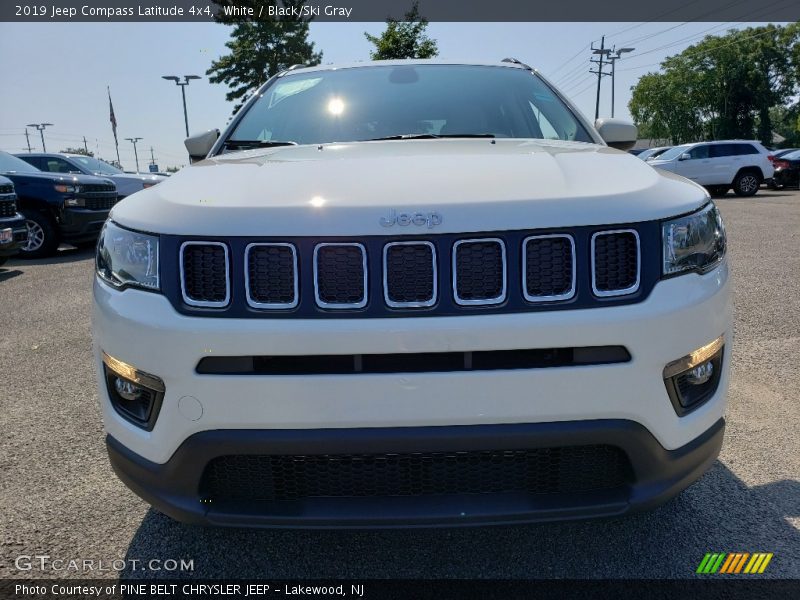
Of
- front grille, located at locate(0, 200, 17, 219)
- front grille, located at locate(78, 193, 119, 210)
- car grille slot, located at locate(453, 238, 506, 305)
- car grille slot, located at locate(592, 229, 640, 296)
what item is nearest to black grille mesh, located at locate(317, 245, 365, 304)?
car grille slot, located at locate(453, 238, 506, 305)

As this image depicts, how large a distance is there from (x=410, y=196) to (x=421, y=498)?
79cm

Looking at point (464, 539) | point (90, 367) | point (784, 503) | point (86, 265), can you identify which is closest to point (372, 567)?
point (464, 539)

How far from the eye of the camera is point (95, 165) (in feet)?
40.4

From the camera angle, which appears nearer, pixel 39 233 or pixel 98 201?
pixel 39 233

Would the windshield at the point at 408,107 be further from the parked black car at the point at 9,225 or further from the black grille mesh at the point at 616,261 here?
the parked black car at the point at 9,225

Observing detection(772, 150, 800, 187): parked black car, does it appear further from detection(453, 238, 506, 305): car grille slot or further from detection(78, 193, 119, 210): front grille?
detection(453, 238, 506, 305): car grille slot

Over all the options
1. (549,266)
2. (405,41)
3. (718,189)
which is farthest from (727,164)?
(549,266)

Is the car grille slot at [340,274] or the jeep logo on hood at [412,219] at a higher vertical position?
the jeep logo on hood at [412,219]

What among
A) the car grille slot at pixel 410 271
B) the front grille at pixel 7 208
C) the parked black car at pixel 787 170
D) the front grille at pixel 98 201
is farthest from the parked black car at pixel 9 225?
the parked black car at pixel 787 170

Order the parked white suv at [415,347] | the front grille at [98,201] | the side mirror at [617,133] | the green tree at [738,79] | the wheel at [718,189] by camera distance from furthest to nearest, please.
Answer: the green tree at [738,79]
the wheel at [718,189]
the front grille at [98,201]
the side mirror at [617,133]
the parked white suv at [415,347]

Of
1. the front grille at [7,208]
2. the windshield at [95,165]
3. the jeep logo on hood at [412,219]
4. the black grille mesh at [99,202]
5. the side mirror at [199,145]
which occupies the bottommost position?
the black grille mesh at [99,202]

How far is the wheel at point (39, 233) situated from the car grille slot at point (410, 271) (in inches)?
364

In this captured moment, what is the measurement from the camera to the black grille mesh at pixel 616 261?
1.54 m

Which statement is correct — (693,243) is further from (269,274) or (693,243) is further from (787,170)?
(787,170)
